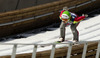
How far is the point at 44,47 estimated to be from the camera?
7480 millimetres

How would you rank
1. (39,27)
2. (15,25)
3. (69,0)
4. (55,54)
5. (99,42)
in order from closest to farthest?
(55,54)
(99,42)
(15,25)
(39,27)
(69,0)

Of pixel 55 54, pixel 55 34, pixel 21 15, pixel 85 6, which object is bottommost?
pixel 55 54

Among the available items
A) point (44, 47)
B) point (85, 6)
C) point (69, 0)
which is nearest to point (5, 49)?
point (44, 47)

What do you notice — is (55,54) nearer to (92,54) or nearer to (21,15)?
(92,54)

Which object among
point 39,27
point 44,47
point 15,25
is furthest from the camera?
point 39,27

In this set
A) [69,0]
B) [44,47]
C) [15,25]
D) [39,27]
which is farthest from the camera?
[69,0]

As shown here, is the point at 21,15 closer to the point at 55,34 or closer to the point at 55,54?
the point at 55,34

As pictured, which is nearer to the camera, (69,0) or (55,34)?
(55,34)

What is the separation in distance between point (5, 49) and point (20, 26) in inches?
60.4

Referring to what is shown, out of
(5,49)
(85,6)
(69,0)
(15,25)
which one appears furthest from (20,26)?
(85,6)

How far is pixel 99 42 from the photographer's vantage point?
699 centimetres

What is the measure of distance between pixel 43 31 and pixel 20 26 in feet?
2.55

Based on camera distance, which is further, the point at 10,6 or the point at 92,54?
the point at 10,6

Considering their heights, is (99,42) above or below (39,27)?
below
